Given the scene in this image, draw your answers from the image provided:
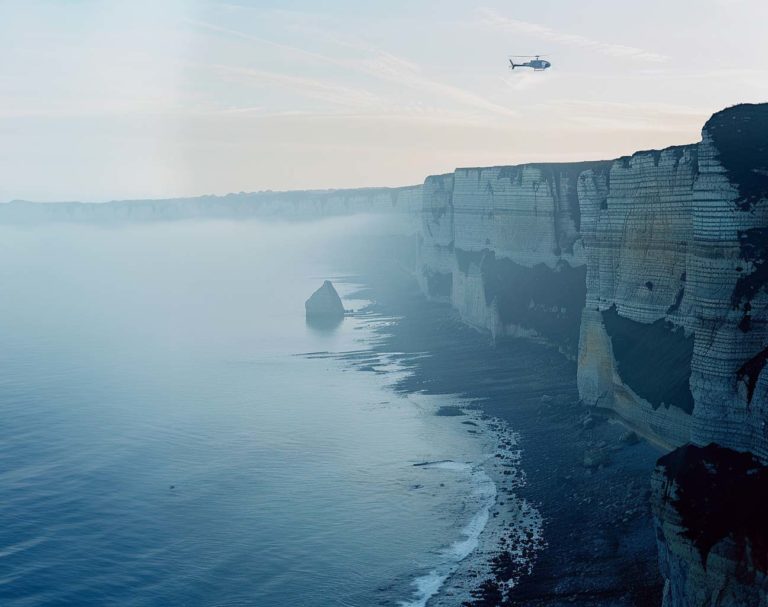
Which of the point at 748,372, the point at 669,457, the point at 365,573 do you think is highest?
the point at 748,372

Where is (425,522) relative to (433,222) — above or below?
below

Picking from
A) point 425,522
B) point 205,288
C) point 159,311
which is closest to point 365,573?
point 425,522

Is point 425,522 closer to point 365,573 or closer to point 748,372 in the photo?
point 365,573

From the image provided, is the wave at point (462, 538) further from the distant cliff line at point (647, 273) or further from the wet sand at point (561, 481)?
the distant cliff line at point (647, 273)

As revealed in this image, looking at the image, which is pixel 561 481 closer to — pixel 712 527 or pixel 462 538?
pixel 462 538

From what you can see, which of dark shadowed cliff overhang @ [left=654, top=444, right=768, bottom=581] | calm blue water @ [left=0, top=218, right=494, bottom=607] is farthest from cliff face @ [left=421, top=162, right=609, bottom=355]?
dark shadowed cliff overhang @ [left=654, top=444, right=768, bottom=581]

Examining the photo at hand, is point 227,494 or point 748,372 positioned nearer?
point 748,372

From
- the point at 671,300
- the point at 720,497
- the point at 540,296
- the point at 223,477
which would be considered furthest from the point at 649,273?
the point at 223,477
